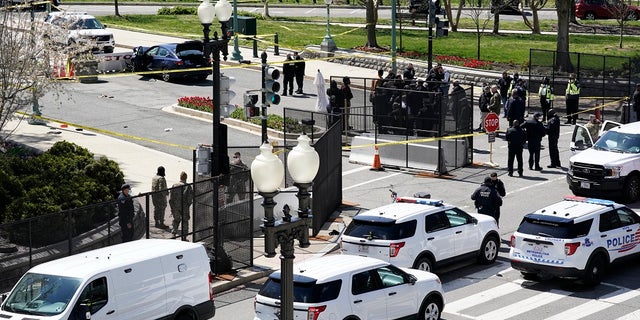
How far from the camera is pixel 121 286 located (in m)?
19.0

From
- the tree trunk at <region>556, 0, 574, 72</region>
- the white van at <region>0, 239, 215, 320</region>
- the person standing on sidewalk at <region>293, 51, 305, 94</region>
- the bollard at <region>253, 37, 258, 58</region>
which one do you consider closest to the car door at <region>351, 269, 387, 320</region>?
the white van at <region>0, 239, 215, 320</region>

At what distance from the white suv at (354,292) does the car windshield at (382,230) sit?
191cm

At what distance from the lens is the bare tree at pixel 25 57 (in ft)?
101

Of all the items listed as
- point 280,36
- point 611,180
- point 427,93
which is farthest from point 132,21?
point 611,180

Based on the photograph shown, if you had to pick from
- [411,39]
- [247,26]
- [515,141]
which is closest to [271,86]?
[515,141]

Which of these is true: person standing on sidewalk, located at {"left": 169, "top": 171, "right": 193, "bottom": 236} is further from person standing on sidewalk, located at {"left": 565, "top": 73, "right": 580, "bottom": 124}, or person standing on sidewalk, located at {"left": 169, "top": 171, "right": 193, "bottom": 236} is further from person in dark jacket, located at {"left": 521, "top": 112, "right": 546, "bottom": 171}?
person standing on sidewalk, located at {"left": 565, "top": 73, "right": 580, "bottom": 124}

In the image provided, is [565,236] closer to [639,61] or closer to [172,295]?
[172,295]

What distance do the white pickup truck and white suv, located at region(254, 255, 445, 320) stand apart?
34.4 ft

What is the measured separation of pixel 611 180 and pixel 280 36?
1165 inches

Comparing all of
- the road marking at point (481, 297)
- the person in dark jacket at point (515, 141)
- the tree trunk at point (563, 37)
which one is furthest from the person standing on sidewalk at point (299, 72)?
the road marking at point (481, 297)

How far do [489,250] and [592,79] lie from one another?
20.4 m

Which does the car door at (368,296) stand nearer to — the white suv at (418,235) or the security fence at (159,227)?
the white suv at (418,235)

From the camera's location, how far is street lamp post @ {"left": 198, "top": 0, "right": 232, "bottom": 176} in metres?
24.0

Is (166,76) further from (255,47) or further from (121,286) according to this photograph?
(121,286)
